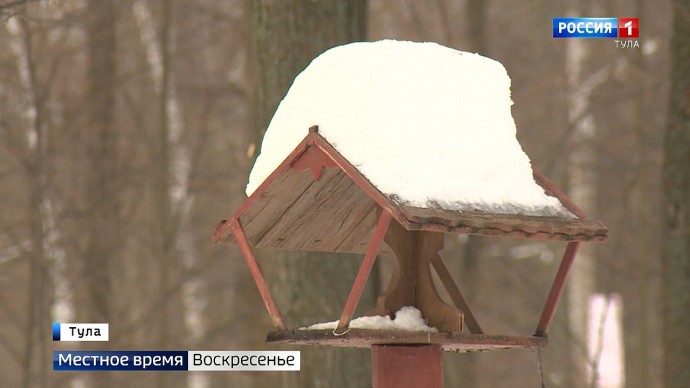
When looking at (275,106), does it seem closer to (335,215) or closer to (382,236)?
(335,215)

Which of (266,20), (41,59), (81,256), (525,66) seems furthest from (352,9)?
(525,66)

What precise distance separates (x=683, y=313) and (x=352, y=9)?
2.20 meters

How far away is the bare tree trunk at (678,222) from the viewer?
5.36 meters

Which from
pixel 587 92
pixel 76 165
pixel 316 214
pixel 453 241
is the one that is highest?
pixel 587 92

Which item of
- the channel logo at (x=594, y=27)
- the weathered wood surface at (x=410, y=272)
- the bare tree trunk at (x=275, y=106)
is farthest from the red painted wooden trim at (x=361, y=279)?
the channel logo at (x=594, y=27)

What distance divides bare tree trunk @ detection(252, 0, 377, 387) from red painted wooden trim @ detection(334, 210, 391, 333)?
189 cm

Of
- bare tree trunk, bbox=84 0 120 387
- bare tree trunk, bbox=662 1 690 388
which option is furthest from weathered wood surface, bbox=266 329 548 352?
bare tree trunk, bbox=84 0 120 387

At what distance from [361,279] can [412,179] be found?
0.31 meters

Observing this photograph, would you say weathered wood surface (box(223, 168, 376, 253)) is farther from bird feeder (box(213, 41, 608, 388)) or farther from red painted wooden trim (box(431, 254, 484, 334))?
red painted wooden trim (box(431, 254, 484, 334))

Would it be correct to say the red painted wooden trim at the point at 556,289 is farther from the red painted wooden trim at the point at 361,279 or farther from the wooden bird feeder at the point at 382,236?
the red painted wooden trim at the point at 361,279

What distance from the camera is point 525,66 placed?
1476cm

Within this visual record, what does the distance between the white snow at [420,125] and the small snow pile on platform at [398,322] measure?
1.36 feet

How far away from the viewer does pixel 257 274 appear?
328cm

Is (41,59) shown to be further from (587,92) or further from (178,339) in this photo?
(587,92)
